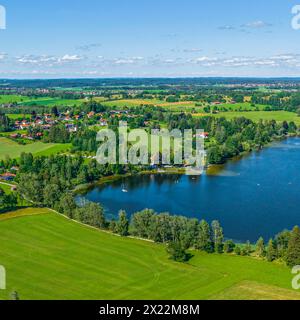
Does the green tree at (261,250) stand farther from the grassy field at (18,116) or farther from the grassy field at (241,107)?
the grassy field at (241,107)

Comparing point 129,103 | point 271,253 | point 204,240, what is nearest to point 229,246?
point 204,240

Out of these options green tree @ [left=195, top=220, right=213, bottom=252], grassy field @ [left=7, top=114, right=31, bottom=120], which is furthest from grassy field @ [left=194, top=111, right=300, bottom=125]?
green tree @ [left=195, top=220, right=213, bottom=252]

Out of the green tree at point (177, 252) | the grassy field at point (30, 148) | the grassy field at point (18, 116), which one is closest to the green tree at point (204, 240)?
the green tree at point (177, 252)

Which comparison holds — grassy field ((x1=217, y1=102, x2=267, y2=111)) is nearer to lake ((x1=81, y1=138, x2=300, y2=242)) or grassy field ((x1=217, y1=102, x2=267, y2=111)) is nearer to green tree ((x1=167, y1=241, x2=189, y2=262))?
lake ((x1=81, y1=138, x2=300, y2=242))
